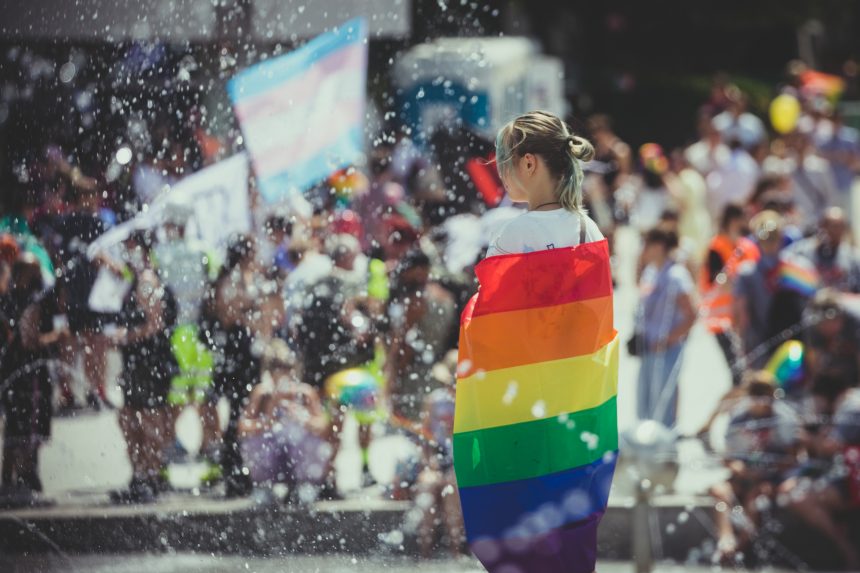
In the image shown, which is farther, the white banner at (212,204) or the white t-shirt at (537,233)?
the white banner at (212,204)

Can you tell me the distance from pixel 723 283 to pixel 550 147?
5.17m

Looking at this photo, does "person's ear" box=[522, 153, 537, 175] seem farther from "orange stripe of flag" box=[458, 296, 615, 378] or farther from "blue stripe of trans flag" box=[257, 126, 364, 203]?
"blue stripe of trans flag" box=[257, 126, 364, 203]

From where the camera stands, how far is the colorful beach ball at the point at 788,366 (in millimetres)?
7047

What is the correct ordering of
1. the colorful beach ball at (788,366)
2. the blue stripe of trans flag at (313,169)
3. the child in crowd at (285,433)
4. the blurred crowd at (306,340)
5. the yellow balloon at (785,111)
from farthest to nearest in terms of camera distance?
the yellow balloon at (785,111)
the colorful beach ball at (788,366)
the blue stripe of trans flag at (313,169)
the child in crowd at (285,433)
the blurred crowd at (306,340)

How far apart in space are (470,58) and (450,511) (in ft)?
8.87

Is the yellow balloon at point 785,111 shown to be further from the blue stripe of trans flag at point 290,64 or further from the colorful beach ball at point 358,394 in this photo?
the colorful beach ball at point 358,394

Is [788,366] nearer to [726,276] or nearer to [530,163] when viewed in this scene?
[726,276]

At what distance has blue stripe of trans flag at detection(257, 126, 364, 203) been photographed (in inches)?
248

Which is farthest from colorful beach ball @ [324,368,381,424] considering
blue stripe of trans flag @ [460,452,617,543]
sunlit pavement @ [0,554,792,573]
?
blue stripe of trans flag @ [460,452,617,543]

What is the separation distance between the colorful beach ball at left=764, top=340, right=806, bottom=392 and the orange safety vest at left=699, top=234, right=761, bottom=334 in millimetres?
779

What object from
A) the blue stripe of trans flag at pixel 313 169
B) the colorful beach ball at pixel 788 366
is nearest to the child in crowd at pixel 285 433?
the blue stripe of trans flag at pixel 313 169

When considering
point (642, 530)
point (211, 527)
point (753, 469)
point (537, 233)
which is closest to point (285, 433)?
point (211, 527)

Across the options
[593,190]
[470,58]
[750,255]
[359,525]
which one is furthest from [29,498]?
[593,190]

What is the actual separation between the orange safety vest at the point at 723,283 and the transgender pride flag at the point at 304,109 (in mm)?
2960
